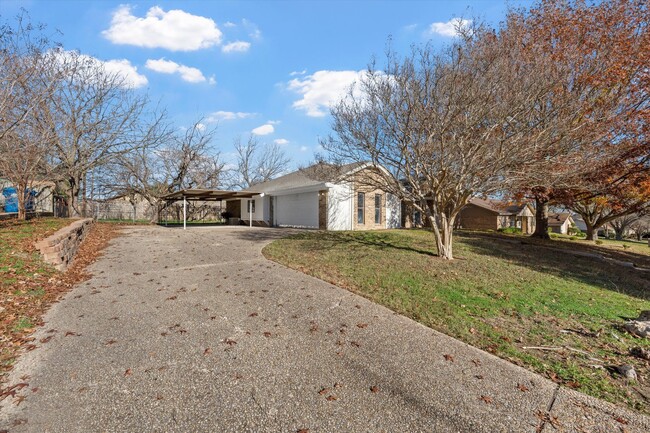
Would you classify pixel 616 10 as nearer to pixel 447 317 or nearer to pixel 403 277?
pixel 403 277

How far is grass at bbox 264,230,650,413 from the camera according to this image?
3.72m

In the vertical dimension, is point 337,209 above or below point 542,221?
above

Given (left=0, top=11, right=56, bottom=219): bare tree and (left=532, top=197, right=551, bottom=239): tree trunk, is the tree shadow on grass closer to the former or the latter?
(left=532, top=197, right=551, bottom=239): tree trunk

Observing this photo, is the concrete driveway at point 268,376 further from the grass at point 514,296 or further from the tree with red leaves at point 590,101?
the tree with red leaves at point 590,101

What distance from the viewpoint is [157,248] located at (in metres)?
10.7

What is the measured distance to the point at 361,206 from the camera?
18.5m

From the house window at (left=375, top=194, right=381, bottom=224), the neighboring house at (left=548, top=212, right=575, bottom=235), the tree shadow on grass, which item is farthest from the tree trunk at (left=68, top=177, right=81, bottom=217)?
the neighboring house at (left=548, top=212, right=575, bottom=235)

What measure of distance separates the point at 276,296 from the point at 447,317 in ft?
9.25

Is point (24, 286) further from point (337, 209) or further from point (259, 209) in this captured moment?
point (259, 209)

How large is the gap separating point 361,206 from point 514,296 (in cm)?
1261

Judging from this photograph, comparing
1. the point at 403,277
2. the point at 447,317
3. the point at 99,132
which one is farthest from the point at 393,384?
the point at 99,132

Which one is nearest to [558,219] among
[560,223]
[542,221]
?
[560,223]

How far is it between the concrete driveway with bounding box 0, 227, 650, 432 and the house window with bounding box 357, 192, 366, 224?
13044 mm

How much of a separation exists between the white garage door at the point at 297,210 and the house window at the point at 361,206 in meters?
2.36
